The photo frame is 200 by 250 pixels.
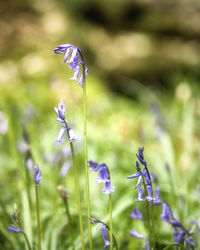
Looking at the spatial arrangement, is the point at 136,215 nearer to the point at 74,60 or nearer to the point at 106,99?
the point at 74,60

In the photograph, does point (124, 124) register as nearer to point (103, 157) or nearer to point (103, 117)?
point (103, 117)

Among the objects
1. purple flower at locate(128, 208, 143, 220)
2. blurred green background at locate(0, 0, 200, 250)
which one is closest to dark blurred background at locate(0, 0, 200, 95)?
blurred green background at locate(0, 0, 200, 250)

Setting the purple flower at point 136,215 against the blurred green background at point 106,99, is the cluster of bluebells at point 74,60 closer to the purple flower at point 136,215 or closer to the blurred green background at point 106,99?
the purple flower at point 136,215

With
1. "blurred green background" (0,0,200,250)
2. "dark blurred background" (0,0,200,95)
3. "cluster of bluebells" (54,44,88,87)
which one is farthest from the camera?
"dark blurred background" (0,0,200,95)

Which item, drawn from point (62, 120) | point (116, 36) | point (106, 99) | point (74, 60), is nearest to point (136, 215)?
point (62, 120)

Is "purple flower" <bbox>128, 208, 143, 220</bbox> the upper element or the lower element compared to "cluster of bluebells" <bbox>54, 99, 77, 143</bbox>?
lower

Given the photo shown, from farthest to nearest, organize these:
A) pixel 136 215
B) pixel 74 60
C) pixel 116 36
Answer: pixel 116 36
pixel 136 215
pixel 74 60

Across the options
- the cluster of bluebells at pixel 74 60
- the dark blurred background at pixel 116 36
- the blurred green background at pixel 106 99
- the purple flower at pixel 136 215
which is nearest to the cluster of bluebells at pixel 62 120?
the cluster of bluebells at pixel 74 60

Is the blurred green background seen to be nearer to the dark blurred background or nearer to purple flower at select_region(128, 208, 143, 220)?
the dark blurred background
